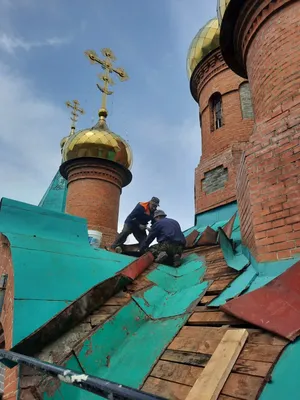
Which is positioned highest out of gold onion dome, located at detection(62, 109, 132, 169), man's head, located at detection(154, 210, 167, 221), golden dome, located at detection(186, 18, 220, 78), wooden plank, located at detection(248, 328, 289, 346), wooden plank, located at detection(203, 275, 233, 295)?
golden dome, located at detection(186, 18, 220, 78)

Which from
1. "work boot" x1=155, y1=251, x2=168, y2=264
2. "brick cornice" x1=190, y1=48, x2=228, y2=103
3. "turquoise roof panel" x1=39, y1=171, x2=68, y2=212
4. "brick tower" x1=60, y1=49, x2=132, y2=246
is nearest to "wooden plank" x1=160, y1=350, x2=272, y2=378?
"work boot" x1=155, y1=251, x2=168, y2=264

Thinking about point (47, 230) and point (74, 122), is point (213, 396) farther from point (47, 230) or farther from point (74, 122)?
point (74, 122)

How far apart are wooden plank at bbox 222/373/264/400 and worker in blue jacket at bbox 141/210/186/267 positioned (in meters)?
2.72

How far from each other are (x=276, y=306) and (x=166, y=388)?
2.99 feet

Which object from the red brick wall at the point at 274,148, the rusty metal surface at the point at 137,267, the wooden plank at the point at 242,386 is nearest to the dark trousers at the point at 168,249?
the rusty metal surface at the point at 137,267

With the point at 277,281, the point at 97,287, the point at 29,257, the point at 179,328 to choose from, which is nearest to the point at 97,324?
the point at 97,287

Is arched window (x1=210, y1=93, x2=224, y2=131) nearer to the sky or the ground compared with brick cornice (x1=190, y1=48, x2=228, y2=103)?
nearer to the ground

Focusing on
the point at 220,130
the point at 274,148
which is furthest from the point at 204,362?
the point at 220,130

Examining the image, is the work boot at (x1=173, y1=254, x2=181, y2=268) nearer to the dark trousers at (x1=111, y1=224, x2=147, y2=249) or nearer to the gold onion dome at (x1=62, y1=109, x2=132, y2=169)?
the dark trousers at (x1=111, y1=224, x2=147, y2=249)

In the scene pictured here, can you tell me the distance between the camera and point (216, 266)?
12.2 ft

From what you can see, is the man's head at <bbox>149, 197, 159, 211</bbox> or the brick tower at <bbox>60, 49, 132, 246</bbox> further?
the brick tower at <bbox>60, 49, 132, 246</bbox>

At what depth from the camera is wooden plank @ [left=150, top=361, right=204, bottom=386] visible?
191 cm

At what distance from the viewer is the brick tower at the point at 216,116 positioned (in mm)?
7964

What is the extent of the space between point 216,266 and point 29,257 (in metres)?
2.13
